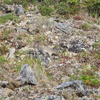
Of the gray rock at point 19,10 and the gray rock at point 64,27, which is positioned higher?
the gray rock at point 19,10

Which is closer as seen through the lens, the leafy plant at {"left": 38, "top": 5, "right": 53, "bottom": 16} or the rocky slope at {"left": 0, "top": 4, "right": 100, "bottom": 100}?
the rocky slope at {"left": 0, "top": 4, "right": 100, "bottom": 100}

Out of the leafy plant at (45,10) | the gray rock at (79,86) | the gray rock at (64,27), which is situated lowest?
the gray rock at (79,86)

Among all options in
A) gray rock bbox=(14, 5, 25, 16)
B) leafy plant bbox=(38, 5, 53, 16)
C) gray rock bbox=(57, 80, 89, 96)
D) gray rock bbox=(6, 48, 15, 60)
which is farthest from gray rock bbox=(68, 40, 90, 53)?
gray rock bbox=(14, 5, 25, 16)

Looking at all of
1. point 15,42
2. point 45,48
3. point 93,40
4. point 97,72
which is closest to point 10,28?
point 15,42

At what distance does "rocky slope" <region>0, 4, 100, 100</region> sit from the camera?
14.1 ft

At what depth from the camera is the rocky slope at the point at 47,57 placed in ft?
14.1

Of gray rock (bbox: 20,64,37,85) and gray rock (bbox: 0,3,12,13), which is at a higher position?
gray rock (bbox: 0,3,12,13)

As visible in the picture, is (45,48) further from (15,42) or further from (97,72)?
(97,72)

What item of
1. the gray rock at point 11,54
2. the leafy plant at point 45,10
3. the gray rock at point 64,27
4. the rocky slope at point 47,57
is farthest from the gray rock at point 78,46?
the leafy plant at point 45,10

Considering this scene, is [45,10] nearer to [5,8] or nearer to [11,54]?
[5,8]

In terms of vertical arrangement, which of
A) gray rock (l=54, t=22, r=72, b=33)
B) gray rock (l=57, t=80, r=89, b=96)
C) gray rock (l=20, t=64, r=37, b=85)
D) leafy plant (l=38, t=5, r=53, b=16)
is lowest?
gray rock (l=57, t=80, r=89, b=96)

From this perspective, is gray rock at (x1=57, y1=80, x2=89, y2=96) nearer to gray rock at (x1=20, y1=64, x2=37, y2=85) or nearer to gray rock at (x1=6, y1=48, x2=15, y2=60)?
gray rock at (x1=20, y1=64, x2=37, y2=85)

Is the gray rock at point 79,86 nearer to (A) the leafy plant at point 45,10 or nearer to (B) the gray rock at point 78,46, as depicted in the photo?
(B) the gray rock at point 78,46

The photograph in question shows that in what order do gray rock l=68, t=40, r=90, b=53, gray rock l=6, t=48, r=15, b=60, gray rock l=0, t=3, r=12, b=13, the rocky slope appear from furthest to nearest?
gray rock l=0, t=3, r=12, b=13 → gray rock l=68, t=40, r=90, b=53 → gray rock l=6, t=48, r=15, b=60 → the rocky slope
